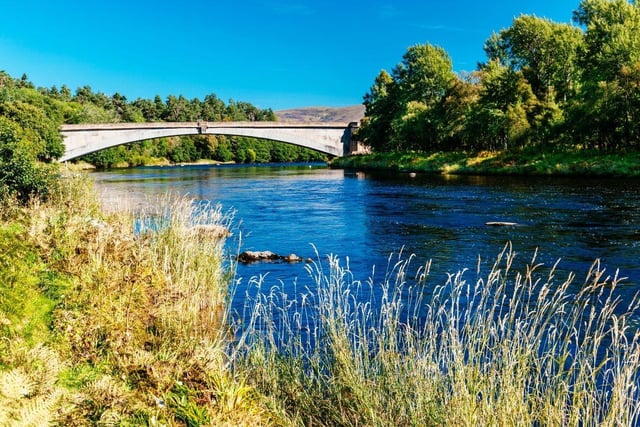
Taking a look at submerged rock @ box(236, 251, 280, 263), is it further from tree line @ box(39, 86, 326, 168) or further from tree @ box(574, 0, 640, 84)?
tree line @ box(39, 86, 326, 168)

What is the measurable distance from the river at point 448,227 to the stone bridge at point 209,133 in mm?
50224

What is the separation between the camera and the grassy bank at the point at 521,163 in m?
44.3

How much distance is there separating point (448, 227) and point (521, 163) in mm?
32227

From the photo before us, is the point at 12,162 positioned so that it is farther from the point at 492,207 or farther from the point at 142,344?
the point at 492,207

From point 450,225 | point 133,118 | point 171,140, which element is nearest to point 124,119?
point 133,118

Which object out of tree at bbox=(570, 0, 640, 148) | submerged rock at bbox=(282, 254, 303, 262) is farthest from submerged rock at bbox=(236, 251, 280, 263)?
tree at bbox=(570, 0, 640, 148)

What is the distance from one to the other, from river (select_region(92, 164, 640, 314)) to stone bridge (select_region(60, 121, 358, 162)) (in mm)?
50224

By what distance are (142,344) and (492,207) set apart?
2368cm

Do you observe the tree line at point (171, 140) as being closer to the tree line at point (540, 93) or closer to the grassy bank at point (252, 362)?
the tree line at point (540, 93)

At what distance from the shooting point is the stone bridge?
84.6 meters

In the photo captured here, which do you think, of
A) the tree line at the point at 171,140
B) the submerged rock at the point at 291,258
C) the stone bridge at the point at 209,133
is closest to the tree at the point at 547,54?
the stone bridge at the point at 209,133

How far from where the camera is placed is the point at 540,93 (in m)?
60.8

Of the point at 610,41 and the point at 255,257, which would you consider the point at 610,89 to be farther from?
the point at 255,257

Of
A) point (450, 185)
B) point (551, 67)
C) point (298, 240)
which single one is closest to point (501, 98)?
point (551, 67)
